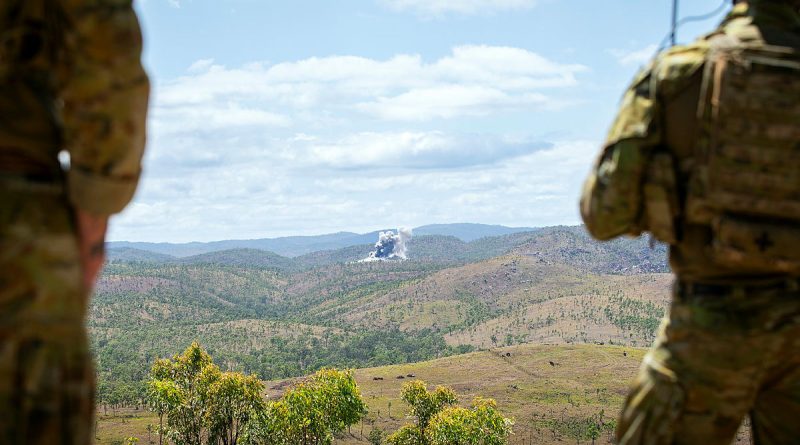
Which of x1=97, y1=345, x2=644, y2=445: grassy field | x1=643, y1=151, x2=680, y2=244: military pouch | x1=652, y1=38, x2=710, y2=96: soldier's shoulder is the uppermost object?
x1=652, y1=38, x2=710, y2=96: soldier's shoulder

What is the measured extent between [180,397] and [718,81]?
31.5 meters

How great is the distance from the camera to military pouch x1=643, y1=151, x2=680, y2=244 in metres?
3.72

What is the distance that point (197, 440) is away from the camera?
33.5 meters

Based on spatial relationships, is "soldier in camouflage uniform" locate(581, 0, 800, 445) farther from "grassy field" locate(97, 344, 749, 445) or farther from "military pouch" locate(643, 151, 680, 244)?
"grassy field" locate(97, 344, 749, 445)

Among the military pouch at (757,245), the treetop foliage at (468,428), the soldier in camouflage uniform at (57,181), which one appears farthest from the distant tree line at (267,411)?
the soldier in camouflage uniform at (57,181)

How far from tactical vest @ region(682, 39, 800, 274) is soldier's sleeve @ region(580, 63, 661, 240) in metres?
0.31

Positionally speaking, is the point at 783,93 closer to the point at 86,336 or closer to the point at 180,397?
the point at 86,336

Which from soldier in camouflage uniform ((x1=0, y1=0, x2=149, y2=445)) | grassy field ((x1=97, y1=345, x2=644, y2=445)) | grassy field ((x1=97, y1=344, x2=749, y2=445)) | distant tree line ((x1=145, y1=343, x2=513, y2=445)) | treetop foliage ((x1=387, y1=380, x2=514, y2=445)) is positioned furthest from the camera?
grassy field ((x1=97, y1=345, x2=644, y2=445))

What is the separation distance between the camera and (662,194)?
3.72 m

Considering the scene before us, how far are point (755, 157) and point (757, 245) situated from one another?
1.33 ft

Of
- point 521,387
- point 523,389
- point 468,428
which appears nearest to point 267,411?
point 468,428

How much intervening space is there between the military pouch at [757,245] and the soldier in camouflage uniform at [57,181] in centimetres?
259

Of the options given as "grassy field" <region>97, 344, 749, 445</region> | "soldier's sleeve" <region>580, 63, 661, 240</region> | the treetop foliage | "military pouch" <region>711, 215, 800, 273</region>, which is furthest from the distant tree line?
"military pouch" <region>711, 215, 800, 273</region>

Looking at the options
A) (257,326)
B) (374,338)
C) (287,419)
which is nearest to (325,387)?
(287,419)
